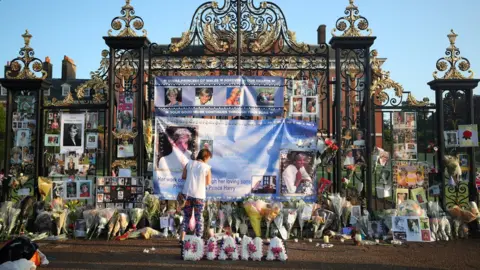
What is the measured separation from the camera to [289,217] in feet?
26.4

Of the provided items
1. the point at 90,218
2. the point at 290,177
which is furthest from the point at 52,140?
the point at 290,177

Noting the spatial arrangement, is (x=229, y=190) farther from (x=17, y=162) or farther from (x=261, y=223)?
(x=17, y=162)

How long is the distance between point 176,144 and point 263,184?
1.87m

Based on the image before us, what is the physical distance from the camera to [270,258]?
6.35 metres

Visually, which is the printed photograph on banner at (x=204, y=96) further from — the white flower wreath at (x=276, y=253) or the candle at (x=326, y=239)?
the white flower wreath at (x=276, y=253)

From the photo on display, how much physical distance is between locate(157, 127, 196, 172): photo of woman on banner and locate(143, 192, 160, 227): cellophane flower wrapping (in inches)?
30.5

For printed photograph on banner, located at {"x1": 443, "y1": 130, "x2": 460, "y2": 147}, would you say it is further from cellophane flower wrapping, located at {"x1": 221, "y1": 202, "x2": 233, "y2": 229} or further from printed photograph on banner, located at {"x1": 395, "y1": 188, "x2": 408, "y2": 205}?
cellophane flower wrapping, located at {"x1": 221, "y1": 202, "x2": 233, "y2": 229}

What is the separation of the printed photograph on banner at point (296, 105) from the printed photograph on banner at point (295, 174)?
77 cm

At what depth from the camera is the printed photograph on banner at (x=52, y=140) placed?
8.91 metres

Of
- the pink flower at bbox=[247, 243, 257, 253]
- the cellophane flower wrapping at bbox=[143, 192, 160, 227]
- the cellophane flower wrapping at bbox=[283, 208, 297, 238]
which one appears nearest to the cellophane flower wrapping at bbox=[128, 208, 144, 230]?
the cellophane flower wrapping at bbox=[143, 192, 160, 227]

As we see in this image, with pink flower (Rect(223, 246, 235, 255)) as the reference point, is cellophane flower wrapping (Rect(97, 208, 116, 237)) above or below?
above

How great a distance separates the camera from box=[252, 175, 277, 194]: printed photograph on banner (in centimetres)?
870

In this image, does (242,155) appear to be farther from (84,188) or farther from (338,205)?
(84,188)

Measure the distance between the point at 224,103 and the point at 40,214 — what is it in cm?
401
